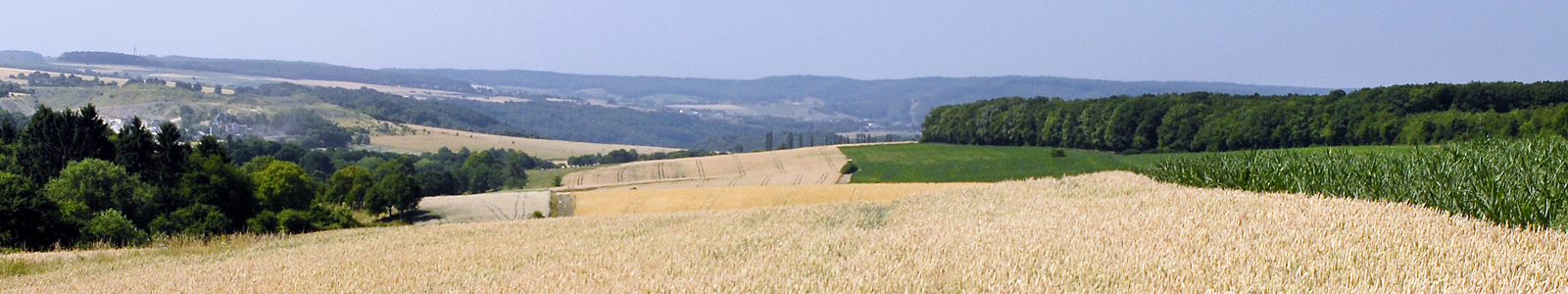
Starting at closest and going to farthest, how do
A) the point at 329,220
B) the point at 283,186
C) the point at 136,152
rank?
the point at 329,220 < the point at 136,152 < the point at 283,186

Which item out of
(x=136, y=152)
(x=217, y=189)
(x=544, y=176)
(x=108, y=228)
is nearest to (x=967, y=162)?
(x=544, y=176)

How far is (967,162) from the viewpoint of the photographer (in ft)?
289

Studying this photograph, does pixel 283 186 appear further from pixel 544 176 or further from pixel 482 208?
pixel 544 176

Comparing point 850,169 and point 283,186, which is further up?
point 850,169

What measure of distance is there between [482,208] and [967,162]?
141 ft

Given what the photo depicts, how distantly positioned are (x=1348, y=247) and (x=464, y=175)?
91.9 meters

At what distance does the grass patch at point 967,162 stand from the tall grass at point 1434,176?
1811 inches

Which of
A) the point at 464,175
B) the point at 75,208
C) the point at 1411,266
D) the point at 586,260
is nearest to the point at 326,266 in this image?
the point at 586,260

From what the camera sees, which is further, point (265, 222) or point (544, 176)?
point (544, 176)

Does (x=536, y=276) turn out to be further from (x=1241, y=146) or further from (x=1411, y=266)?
(x=1241, y=146)

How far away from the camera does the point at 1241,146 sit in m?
77.6

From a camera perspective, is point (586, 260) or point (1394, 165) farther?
point (1394, 165)

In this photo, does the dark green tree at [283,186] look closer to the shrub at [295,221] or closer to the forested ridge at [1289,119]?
A: the shrub at [295,221]

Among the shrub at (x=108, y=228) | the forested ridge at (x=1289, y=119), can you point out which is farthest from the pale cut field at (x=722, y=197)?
the forested ridge at (x=1289, y=119)
